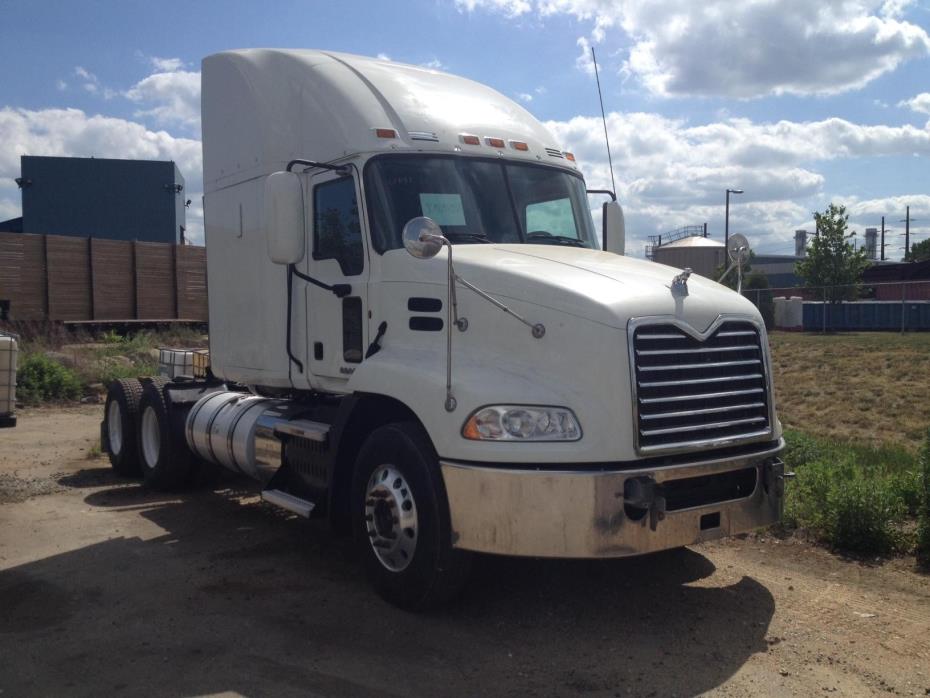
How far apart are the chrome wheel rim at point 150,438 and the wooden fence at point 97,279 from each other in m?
15.3

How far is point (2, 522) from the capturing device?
8023 mm

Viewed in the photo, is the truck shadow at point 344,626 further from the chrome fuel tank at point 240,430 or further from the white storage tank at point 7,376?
the white storage tank at point 7,376

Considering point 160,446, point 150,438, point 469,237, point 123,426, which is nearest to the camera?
point 469,237

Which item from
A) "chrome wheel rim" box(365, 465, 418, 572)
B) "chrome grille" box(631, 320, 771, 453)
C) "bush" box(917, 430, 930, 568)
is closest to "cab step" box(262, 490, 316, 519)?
"chrome wheel rim" box(365, 465, 418, 572)

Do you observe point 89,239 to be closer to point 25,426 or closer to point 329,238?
point 25,426

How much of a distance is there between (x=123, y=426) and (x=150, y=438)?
0.53m

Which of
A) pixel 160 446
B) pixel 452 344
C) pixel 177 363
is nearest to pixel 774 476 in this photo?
pixel 452 344

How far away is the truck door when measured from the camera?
6461 millimetres

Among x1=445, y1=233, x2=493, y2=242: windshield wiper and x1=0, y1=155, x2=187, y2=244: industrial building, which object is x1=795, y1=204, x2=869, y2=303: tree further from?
x1=445, y1=233, x2=493, y2=242: windshield wiper

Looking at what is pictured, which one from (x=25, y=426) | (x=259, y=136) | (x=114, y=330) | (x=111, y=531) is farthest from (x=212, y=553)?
(x=114, y=330)

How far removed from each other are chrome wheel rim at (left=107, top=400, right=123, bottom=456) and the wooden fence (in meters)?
14.4

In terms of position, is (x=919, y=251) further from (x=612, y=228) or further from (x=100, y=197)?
(x=612, y=228)

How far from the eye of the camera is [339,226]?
264 inches

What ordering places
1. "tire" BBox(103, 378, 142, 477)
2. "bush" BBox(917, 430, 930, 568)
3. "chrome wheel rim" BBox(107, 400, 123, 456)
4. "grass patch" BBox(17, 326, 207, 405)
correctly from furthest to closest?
"grass patch" BBox(17, 326, 207, 405) < "chrome wheel rim" BBox(107, 400, 123, 456) < "tire" BBox(103, 378, 142, 477) < "bush" BBox(917, 430, 930, 568)
